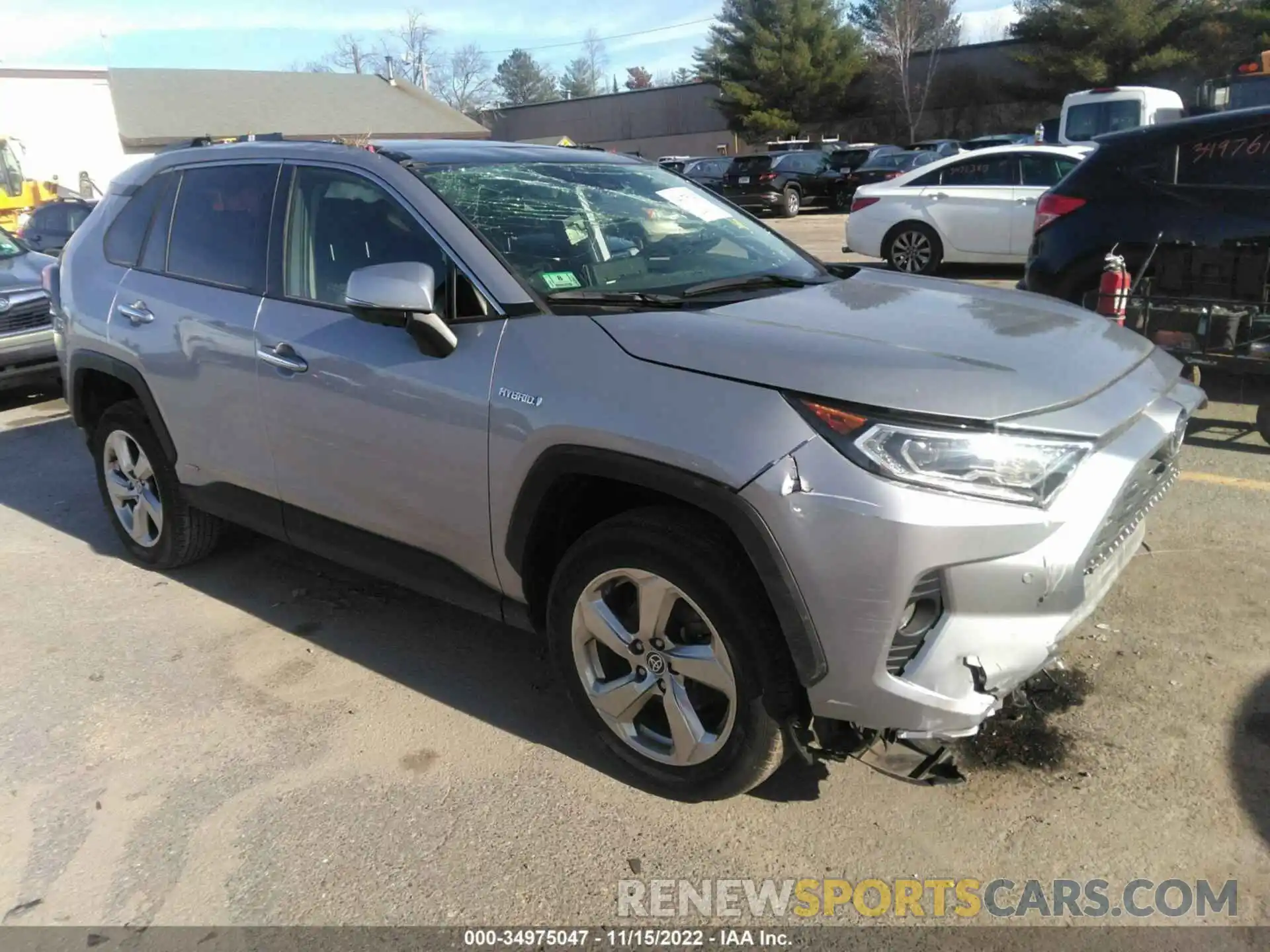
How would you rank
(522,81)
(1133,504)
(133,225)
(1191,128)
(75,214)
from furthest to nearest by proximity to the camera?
(522,81), (75,214), (1191,128), (133,225), (1133,504)

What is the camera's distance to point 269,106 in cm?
5162

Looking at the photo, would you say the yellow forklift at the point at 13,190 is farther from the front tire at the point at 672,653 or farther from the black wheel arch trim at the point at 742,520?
the black wheel arch trim at the point at 742,520

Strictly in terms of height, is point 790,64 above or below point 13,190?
above

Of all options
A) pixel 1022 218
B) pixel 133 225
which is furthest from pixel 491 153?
pixel 1022 218

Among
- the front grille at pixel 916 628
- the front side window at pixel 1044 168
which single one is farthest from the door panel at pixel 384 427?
the front side window at pixel 1044 168

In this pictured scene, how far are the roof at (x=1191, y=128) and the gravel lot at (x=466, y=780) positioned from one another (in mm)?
2888

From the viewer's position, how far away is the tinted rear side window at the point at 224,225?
385 centimetres

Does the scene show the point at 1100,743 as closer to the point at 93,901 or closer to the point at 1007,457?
the point at 1007,457

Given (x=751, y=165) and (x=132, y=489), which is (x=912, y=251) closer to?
(x=132, y=489)

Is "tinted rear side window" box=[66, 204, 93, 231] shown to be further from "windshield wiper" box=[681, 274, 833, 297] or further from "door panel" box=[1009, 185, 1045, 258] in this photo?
"windshield wiper" box=[681, 274, 833, 297]

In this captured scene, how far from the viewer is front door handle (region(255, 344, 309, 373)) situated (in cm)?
351

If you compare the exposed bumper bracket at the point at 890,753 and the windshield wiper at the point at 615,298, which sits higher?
the windshield wiper at the point at 615,298

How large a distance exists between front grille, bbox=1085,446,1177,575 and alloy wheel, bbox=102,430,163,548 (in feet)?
12.5

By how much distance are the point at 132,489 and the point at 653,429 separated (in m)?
3.14
